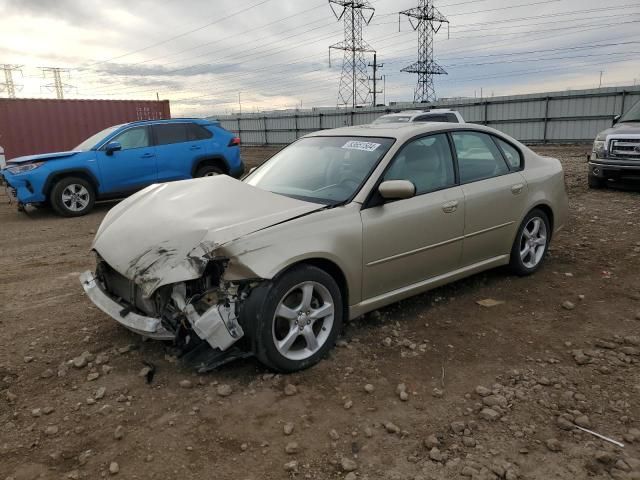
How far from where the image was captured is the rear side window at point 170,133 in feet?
33.6

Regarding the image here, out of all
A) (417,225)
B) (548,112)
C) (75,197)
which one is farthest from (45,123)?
(548,112)

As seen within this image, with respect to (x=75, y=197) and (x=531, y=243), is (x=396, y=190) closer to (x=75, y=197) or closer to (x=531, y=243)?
(x=531, y=243)

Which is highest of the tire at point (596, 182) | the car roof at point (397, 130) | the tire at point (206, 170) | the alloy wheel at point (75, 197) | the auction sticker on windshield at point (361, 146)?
the car roof at point (397, 130)

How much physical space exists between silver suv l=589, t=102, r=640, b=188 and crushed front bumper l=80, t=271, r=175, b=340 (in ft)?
30.3

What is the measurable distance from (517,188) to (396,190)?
70.0 inches

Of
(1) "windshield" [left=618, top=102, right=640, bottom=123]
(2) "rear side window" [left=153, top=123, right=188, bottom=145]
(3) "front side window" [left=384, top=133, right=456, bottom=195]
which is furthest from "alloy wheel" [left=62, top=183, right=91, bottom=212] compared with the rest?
(1) "windshield" [left=618, top=102, right=640, bottom=123]

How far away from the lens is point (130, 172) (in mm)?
9844

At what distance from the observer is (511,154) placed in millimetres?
5016

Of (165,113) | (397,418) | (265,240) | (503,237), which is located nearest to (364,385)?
(397,418)

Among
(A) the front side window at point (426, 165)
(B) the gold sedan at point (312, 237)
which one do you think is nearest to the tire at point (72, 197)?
(B) the gold sedan at point (312, 237)

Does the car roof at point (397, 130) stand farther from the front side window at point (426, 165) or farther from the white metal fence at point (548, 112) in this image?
the white metal fence at point (548, 112)

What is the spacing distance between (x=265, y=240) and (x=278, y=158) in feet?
5.58

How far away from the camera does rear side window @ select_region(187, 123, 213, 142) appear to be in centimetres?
1069

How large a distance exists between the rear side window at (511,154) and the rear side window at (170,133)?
23.9ft
